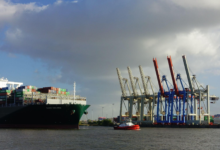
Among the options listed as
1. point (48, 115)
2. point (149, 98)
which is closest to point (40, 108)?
point (48, 115)

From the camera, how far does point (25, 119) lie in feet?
223

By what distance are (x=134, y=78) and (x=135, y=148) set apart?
76.4m

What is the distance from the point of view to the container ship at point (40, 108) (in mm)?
64062

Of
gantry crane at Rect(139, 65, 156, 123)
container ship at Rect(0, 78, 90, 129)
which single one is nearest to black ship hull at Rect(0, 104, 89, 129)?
container ship at Rect(0, 78, 90, 129)

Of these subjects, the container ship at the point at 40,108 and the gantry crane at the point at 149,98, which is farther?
Result: the gantry crane at the point at 149,98

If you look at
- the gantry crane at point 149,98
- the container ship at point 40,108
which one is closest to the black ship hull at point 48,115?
the container ship at point 40,108

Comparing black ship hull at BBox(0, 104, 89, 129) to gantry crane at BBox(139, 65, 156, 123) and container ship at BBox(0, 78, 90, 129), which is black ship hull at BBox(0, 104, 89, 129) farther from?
gantry crane at BBox(139, 65, 156, 123)

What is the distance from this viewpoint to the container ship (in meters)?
64.1

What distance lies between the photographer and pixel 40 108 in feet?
215

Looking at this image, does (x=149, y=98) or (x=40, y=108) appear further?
(x=149, y=98)

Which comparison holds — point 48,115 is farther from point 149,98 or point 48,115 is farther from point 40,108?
point 149,98

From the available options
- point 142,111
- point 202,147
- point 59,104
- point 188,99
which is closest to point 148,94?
point 142,111

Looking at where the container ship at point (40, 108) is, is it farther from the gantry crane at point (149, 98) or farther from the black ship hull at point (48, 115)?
the gantry crane at point (149, 98)

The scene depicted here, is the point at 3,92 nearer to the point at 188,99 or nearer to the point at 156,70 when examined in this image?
the point at 156,70
